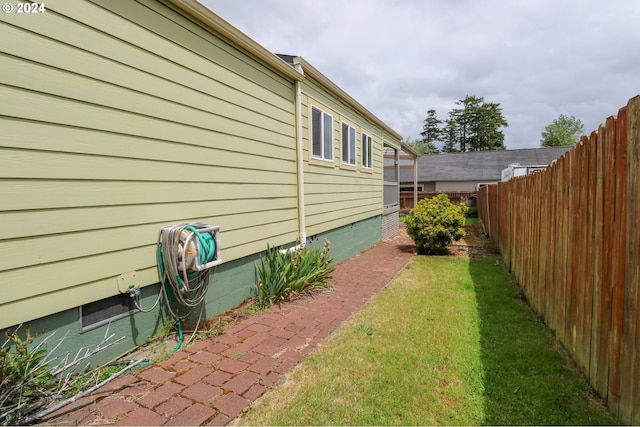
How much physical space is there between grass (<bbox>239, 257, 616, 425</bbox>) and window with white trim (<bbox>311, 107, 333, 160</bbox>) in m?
3.33

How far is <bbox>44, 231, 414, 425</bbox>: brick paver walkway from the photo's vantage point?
2039 mm

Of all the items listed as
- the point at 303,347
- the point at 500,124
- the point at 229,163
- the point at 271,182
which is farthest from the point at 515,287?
the point at 500,124

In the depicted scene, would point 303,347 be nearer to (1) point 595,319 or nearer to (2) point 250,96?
(1) point 595,319

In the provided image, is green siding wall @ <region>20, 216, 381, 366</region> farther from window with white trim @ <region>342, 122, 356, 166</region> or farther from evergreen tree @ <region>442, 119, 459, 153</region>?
evergreen tree @ <region>442, 119, 459, 153</region>

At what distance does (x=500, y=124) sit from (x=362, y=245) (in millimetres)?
55824

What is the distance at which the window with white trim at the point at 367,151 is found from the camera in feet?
29.5

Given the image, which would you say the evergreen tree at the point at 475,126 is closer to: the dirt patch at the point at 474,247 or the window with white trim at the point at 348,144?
the dirt patch at the point at 474,247

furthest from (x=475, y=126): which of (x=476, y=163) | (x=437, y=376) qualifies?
(x=437, y=376)

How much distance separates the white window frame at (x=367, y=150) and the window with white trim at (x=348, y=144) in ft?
2.22

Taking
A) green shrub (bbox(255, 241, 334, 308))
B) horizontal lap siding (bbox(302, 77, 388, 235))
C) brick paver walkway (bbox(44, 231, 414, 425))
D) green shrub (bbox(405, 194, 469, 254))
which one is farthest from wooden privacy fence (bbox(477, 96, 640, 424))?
green shrub (bbox(405, 194, 469, 254))

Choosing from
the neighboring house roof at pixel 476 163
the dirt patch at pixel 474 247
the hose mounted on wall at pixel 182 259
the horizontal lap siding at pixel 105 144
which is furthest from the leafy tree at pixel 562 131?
the hose mounted on wall at pixel 182 259

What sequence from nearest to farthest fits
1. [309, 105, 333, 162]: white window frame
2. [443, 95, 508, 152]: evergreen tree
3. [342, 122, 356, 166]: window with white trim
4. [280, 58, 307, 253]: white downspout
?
[280, 58, 307, 253]: white downspout, [309, 105, 333, 162]: white window frame, [342, 122, 356, 166]: window with white trim, [443, 95, 508, 152]: evergreen tree

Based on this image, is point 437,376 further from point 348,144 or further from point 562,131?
point 562,131

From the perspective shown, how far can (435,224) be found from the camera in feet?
26.2
